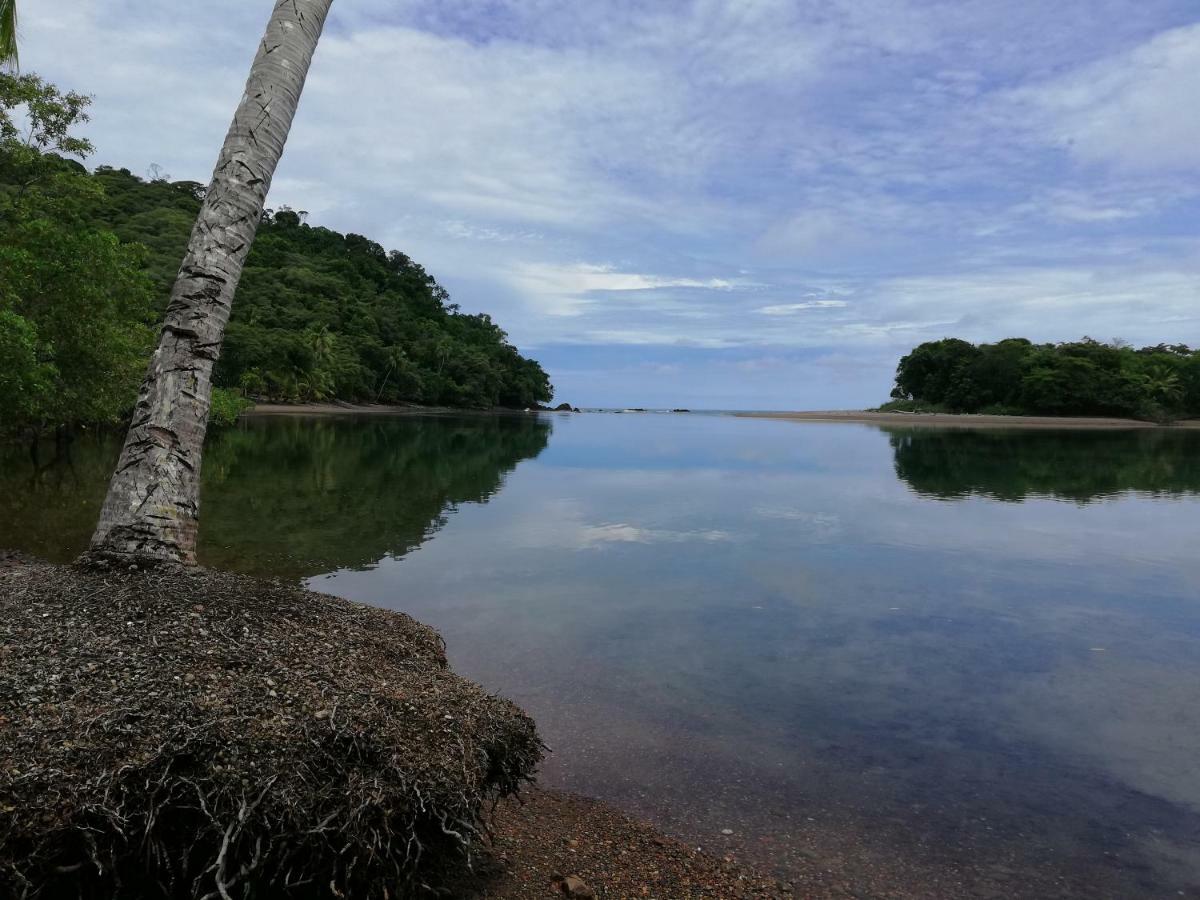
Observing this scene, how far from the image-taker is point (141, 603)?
5.19 metres

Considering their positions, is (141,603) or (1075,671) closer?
(141,603)

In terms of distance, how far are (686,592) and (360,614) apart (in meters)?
7.55

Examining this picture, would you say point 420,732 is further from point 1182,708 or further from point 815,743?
point 1182,708

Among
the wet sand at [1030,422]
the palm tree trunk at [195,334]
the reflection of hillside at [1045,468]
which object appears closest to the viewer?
the palm tree trunk at [195,334]

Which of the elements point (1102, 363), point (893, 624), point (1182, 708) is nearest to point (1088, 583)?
point (893, 624)

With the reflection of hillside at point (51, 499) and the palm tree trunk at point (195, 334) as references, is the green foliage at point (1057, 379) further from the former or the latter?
the palm tree trunk at point (195, 334)

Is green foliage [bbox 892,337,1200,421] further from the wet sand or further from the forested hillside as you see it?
the forested hillside

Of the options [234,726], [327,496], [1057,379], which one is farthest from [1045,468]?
[1057,379]

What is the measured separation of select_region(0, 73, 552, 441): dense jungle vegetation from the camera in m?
21.2

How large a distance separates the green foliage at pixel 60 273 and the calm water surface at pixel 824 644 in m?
2.63

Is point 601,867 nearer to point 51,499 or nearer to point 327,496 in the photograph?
point 51,499

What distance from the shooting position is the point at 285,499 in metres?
21.2

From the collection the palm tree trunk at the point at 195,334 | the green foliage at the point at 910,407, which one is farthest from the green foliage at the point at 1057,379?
the palm tree trunk at the point at 195,334

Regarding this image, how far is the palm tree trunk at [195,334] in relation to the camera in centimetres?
633
